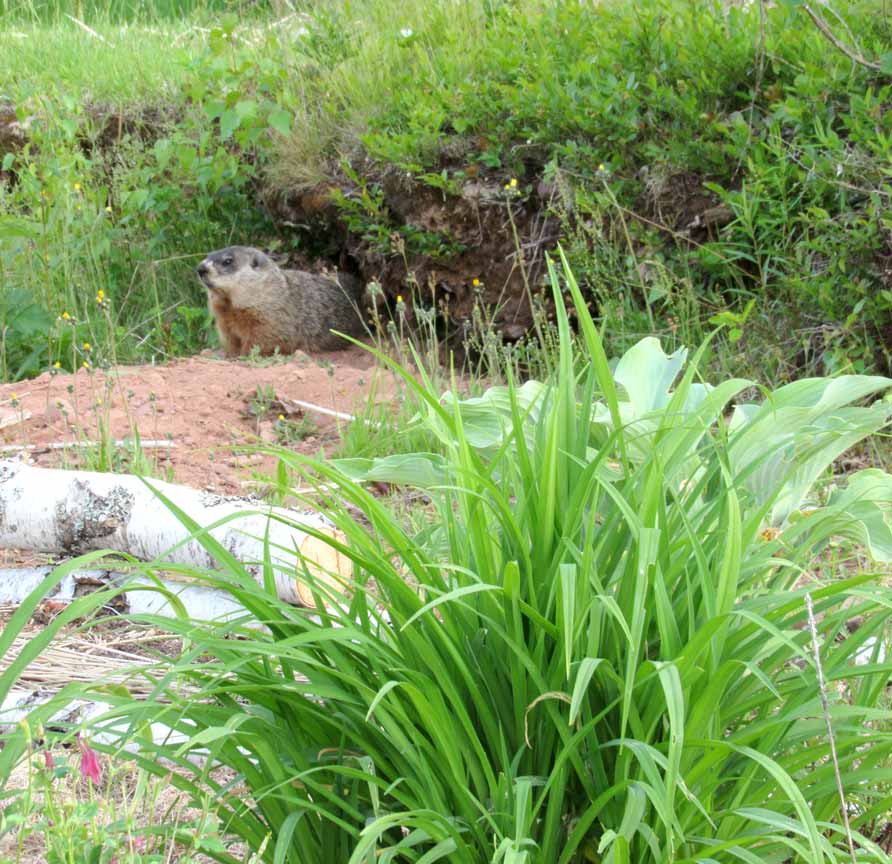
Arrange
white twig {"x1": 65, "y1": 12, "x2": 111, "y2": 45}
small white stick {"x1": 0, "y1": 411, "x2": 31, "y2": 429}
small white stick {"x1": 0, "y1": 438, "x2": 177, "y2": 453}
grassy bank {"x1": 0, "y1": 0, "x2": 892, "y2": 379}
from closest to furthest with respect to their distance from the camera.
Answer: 1. small white stick {"x1": 0, "y1": 438, "x2": 177, "y2": 453}
2. grassy bank {"x1": 0, "y1": 0, "x2": 892, "y2": 379}
3. small white stick {"x1": 0, "y1": 411, "x2": 31, "y2": 429}
4. white twig {"x1": 65, "y1": 12, "x2": 111, "y2": 45}

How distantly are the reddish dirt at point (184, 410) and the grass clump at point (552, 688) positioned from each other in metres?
2.91

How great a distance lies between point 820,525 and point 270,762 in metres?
1.07

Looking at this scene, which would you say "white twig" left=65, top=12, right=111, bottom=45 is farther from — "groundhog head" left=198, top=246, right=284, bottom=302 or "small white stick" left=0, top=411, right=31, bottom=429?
"small white stick" left=0, top=411, right=31, bottom=429

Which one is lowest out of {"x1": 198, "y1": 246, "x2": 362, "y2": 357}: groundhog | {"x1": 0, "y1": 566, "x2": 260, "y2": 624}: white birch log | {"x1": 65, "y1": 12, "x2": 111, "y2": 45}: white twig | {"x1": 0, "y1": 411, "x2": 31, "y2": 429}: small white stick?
{"x1": 198, "y1": 246, "x2": 362, "y2": 357}: groundhog

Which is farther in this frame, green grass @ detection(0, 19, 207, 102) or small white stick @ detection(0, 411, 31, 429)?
green grass @ detection(0, 19, 207, 102)

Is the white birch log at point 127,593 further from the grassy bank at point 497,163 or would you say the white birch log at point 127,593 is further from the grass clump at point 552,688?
the grassy bank at point 497,163

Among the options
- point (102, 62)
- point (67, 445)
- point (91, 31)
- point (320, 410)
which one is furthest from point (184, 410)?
point (91, 31)

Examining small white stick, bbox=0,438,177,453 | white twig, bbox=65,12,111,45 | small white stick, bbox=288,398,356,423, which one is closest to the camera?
small white stick, bbox=0,438,177,453

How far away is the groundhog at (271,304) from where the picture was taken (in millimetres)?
7941

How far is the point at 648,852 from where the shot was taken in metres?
1.90

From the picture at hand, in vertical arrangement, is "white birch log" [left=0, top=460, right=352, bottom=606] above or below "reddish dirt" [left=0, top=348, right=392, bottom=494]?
above

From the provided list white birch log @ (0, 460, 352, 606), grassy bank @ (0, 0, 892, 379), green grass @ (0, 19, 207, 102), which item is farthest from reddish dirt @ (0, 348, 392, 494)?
green grass @ (0, 19, 207, 102)

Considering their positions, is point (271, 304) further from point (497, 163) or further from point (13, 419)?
point (13, 419)

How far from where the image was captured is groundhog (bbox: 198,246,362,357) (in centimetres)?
794
